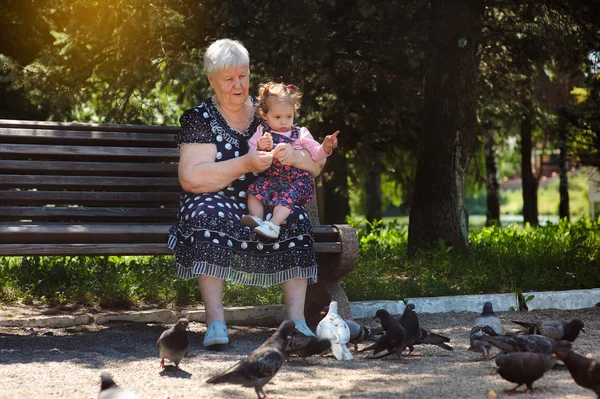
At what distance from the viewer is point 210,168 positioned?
213 inches

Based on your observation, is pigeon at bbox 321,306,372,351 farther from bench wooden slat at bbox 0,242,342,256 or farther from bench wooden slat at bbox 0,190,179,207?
bench wooden slat at bbox 0,190,179,207

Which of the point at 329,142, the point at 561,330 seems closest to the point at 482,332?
the point at 561,330

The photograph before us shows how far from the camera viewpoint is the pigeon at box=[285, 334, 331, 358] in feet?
15.9

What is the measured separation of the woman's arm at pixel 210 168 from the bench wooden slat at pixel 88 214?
3.21 feet

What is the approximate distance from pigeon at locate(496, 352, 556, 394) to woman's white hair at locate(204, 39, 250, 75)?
2754mm

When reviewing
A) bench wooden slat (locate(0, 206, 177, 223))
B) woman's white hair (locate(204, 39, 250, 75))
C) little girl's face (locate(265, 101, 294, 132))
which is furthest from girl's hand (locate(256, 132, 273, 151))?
bench wooden slat (locate(0, 206, 177, 223))

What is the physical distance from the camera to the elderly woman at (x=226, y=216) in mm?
Result: 5277

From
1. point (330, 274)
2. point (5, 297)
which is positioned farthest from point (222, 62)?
point (5, 297)

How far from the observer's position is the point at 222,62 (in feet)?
18.2

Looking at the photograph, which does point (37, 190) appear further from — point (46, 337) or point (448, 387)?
point (448, 387)

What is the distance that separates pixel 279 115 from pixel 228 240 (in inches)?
36.7

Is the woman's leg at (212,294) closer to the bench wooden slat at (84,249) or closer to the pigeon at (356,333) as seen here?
the bench wooden slat at (84,249)

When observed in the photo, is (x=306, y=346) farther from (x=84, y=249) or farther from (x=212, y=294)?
(x=84, y=249)

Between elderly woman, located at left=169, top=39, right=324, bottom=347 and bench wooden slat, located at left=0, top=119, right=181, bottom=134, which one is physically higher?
bench wooden slat, located at left=0, top=119, right=181, bottom=134
